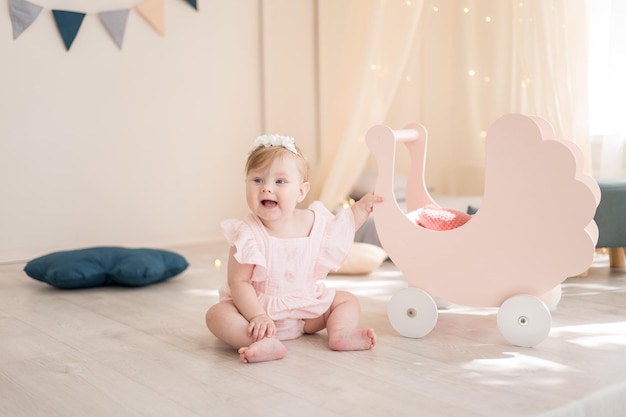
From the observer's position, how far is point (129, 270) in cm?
286

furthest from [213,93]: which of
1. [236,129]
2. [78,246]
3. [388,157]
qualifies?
[388,157]

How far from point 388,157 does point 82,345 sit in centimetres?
96

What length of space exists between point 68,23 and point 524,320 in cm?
258

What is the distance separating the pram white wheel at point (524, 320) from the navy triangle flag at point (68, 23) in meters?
2.50

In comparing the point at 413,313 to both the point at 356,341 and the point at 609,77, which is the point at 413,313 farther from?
the point at 609,77

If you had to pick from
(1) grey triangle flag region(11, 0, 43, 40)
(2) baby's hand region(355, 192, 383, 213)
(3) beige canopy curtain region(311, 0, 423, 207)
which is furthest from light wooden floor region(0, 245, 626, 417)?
(1) grey triangle flag region(11, 0, 43, 40)

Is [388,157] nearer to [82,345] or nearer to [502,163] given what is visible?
[502,163]

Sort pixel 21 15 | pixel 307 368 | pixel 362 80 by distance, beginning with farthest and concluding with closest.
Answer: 1. pixel 362 80
2. pixel 21 15
3. pixel 307 368

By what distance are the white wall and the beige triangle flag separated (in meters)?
0.03

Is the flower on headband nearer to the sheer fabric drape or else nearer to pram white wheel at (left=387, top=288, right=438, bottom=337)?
pram white wheel at (left=387, top=288, right=438, bottom=337)

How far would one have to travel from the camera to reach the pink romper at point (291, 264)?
2061 millimetres

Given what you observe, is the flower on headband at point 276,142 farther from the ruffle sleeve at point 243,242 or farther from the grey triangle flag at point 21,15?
the grey triangle flag at point 21,15

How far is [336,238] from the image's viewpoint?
2143 millimetres

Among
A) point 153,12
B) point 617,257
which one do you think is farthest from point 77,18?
point 617,257
